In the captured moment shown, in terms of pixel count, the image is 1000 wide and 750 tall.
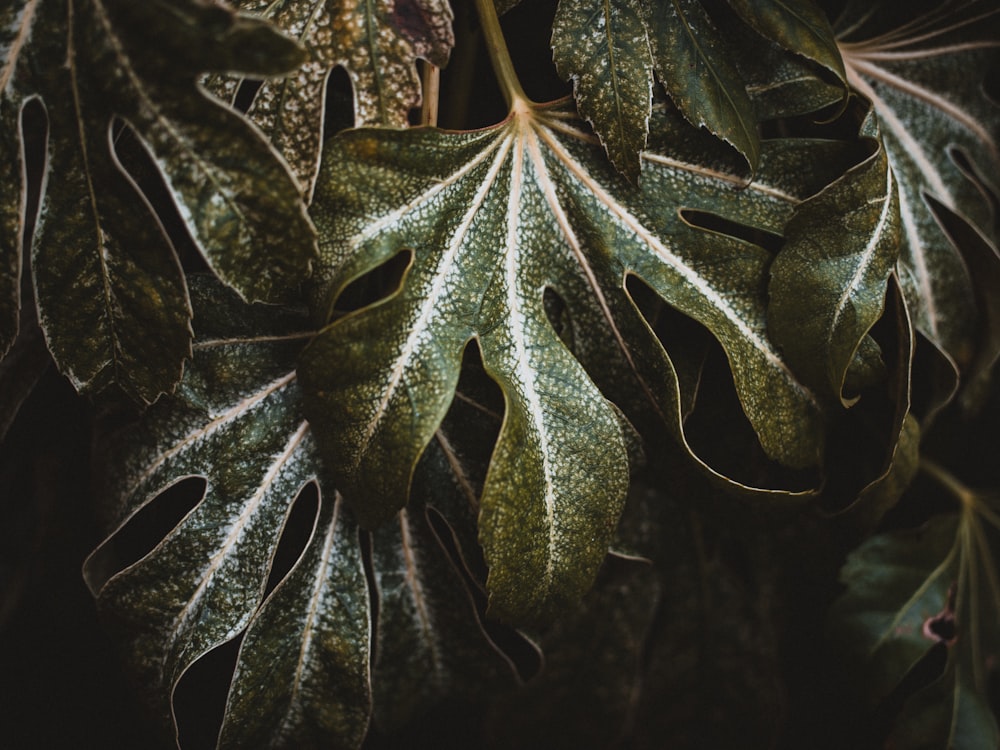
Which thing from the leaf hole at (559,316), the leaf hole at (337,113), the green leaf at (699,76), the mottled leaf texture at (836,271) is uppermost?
the green leaf at (699,76)

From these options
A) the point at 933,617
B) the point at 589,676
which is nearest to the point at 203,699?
the point at 589,676

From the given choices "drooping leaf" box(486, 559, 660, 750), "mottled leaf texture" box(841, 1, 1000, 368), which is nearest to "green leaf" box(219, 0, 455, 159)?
"mottled leaf texture" box(841, 1, 1000, 368)

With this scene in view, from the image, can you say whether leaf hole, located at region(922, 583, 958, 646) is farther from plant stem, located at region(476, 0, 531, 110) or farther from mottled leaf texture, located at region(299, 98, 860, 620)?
plant stem, located at region(476, 0, 531, 110)

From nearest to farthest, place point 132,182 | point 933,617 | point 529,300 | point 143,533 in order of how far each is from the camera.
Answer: point 132,182, point 529,300, point 143,533, point 933,617

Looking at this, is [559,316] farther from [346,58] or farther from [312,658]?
[312,658]

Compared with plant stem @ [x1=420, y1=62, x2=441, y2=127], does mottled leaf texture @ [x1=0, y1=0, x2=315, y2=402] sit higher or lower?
lower

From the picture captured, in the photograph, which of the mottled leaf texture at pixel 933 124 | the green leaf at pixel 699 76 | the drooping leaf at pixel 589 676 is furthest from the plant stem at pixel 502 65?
the drooping leaf at pixel 589 676

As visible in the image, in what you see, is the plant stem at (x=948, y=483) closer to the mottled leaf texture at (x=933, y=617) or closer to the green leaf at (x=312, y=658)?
the mottled leaf texture at (x=933, y=617)
